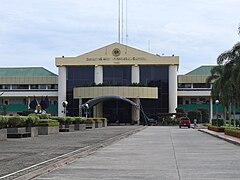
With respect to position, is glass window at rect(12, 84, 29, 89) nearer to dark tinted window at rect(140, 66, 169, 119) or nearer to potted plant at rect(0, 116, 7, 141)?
dark tinted window at rect(140, 66, 169, 119)

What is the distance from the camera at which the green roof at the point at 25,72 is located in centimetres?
10812

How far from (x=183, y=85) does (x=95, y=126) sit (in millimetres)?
42408

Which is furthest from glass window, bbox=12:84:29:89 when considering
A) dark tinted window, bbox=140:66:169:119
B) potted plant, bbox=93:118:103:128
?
potted plant, bbox=93:118:103:128

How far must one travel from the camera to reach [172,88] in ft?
316

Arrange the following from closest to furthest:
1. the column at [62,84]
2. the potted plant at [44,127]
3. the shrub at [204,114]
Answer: the potted plant at [44,127] < the column at [62,84] < the shrub at [204,114]

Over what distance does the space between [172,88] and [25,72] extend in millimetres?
34894

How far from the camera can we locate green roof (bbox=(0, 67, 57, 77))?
108 metres

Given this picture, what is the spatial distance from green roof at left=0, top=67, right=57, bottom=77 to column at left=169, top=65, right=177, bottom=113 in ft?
91.2

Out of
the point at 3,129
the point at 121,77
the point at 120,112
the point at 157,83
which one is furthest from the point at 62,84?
the point at 3,129

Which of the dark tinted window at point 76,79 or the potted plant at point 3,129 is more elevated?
the dark tinted window at point 76,79

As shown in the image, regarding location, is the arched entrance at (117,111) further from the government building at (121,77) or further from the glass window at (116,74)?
the glass window at (116,74)

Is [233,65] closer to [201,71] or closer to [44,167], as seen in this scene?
[44,167]

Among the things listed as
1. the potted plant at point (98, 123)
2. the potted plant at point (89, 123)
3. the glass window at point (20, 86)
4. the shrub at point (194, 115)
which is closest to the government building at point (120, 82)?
the shrub at point (194, 115)

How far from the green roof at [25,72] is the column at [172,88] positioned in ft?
91.2
